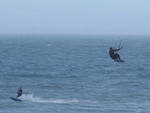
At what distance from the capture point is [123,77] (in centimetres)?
9581

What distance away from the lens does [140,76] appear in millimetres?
97875

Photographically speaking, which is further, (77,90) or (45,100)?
(77,90)

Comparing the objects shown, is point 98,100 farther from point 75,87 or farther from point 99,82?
point 99,82

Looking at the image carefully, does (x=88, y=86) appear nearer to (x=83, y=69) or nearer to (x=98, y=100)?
(x=98, y=100)

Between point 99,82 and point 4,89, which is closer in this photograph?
point 4,89

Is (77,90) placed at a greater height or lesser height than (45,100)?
greater

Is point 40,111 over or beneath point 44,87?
beneath

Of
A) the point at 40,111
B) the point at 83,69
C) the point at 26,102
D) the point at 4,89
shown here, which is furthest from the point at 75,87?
the point at 83,69

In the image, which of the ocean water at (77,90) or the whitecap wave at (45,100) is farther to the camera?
the whitecap wave at (45,100)

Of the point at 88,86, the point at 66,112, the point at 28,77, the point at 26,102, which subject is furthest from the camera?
the point at 28,77

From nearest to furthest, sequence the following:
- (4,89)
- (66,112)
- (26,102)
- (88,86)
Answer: (66,112)
(26,102)
(4,89)
(88,86)

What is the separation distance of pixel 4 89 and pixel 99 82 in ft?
58.5

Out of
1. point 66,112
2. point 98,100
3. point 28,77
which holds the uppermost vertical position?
point 28,77

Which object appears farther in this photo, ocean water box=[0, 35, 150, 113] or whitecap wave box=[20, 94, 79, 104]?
whitecap wave box=[20, 94, 79, 104]
